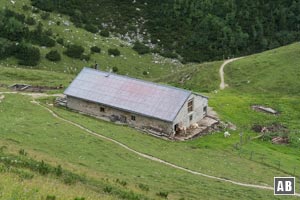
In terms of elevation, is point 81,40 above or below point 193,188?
above

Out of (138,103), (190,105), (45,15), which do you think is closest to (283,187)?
(190,105)

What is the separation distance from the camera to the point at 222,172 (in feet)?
157

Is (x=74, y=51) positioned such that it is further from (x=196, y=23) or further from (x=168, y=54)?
(x=196, y=23)

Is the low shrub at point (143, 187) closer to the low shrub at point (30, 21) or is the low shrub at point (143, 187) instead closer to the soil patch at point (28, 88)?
the soil patch at point (28, 88)

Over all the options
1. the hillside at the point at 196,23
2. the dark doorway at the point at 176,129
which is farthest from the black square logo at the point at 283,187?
the hillside at the point at 196,23

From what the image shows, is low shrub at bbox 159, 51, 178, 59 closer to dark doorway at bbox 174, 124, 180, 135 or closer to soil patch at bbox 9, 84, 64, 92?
soil patch at bbox 9, 84, 64, 92

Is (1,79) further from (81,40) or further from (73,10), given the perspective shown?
(73,10)

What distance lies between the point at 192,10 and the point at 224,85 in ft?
176

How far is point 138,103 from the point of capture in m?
66.3

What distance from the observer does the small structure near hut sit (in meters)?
64.2

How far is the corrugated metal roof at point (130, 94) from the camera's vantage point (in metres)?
64.9

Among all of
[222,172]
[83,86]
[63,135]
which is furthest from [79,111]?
[222,172]

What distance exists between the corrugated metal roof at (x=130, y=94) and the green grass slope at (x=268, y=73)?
28.8m

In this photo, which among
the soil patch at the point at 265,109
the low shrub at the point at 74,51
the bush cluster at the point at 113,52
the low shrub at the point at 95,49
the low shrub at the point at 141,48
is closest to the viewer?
the soil patch at the point at 265,109
